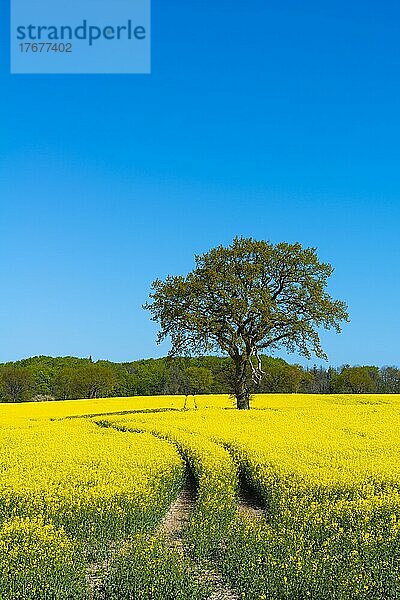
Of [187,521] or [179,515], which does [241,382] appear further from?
[187,521]

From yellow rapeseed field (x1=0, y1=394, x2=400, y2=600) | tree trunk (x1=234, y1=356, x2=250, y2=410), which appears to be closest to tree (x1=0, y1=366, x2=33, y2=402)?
tree trunk (x1=234, y1=356, x2=250, y2=410)

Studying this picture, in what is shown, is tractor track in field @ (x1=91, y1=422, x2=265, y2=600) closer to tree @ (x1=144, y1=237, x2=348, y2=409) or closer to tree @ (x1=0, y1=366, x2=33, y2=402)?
tree @ (x1=144, y1=237, x2=348, y2=409)

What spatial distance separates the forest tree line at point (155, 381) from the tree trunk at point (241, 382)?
1405 inches

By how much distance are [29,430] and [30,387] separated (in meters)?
55.3

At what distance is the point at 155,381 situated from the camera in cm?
8606

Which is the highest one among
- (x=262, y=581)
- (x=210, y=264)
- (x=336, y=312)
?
(x=210, y=264)

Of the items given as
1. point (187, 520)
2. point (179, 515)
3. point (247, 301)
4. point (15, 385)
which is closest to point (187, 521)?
point (187, 520)

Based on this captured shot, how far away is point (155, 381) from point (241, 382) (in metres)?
53.4

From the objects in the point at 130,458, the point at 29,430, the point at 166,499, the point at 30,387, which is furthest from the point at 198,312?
the point at 30,387

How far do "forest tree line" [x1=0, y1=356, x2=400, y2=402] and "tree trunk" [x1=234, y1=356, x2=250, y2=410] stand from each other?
117 ft

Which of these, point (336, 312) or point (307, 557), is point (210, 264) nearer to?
point (336, 312)

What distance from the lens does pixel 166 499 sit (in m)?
13.6

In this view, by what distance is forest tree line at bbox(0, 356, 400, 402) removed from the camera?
247 ft

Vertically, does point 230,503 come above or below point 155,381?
below
